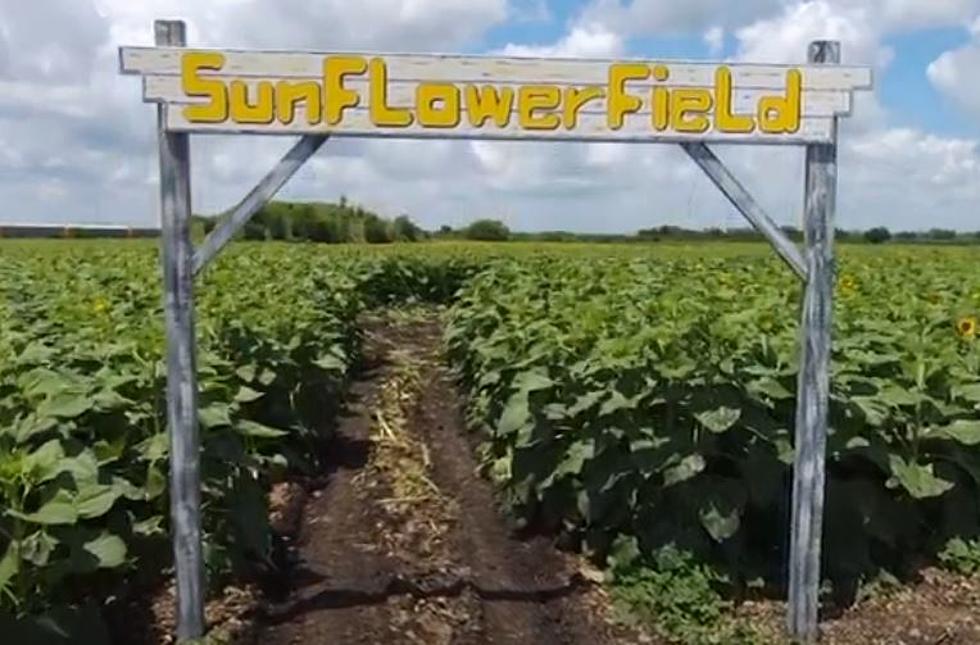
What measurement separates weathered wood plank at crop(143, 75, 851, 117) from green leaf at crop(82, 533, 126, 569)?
1.75 m

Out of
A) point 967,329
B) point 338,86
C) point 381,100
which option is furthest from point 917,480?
point 338,86

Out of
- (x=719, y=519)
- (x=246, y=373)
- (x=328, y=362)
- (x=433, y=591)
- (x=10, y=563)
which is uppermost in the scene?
(x=246, y=373)

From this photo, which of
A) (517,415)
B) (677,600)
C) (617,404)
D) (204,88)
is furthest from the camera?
(517,415)

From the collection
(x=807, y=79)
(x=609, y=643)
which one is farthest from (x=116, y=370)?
(x=807, y=79)

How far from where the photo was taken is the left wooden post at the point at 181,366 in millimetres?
4992

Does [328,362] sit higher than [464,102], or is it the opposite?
[464,102]

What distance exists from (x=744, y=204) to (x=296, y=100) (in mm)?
1935

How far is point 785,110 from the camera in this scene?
→ 201 inches

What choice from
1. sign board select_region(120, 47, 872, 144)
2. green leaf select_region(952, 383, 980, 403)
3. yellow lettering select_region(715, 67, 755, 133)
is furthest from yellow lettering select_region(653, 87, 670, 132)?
green leaf select_region(952, 383, 980, 403)

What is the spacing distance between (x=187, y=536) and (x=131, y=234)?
51.5 meters

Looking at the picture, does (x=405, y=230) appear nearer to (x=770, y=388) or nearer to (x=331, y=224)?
(x=331, y=224)

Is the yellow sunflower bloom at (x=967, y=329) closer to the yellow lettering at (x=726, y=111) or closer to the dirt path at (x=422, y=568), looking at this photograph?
the dirt path at (x=422, y=568)

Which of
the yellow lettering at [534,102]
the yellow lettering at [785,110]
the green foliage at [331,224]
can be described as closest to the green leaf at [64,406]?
the yellow lettering at [534,102]

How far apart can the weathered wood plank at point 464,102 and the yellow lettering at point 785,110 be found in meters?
0.03
